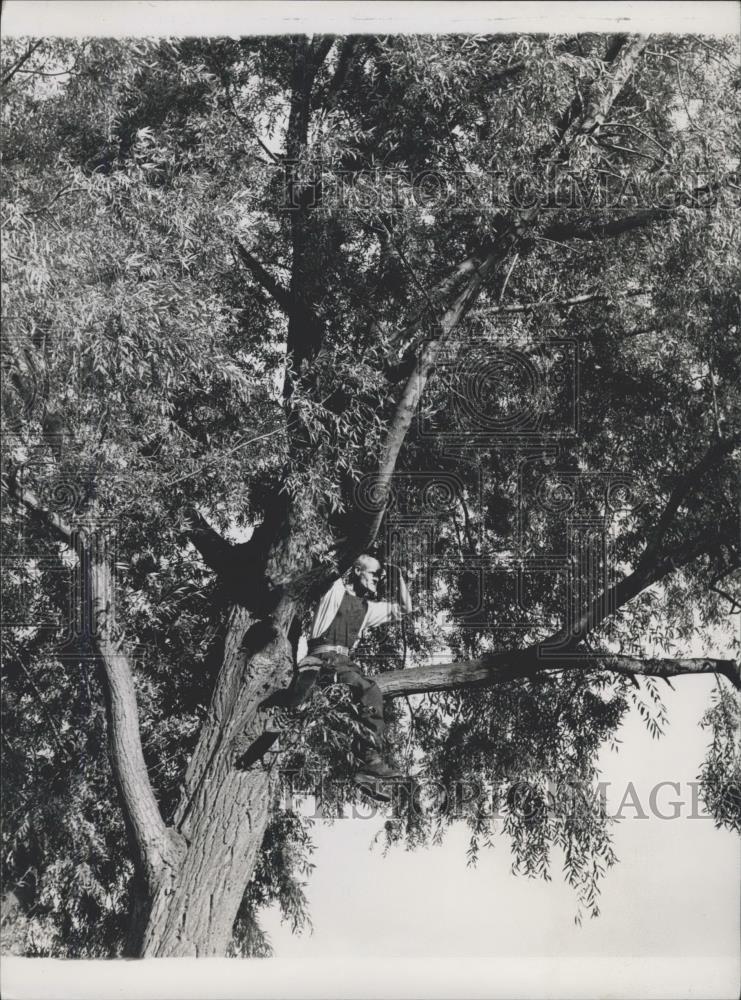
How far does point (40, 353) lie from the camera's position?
5.96 meters

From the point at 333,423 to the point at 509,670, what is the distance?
1916 mm

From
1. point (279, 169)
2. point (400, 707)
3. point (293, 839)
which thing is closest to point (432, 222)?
point (279, 169)

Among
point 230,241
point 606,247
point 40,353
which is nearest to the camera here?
point 40,353

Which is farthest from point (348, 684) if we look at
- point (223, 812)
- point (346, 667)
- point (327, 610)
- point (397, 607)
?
point (397, 607)

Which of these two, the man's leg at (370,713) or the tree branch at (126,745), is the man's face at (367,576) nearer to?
the man's leg at (370,713)

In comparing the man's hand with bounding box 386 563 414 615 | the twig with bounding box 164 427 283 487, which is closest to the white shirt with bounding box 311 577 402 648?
the twig with bounding box 164 427 283 487

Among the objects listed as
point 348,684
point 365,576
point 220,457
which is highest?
point 220,457

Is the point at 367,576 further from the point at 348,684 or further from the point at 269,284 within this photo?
the point at 269,284

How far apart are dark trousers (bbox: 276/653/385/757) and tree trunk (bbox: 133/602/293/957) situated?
0.61 m

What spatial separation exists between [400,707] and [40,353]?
12.5ft

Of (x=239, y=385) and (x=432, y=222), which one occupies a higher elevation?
(x=432, y=222)

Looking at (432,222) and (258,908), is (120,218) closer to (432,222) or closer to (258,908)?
(432,222)

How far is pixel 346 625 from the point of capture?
19.7 feet

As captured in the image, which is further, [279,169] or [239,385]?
[279,169]
